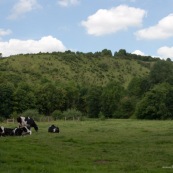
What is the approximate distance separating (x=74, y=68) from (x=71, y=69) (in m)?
1.71

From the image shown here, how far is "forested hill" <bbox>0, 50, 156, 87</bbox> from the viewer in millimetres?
139375

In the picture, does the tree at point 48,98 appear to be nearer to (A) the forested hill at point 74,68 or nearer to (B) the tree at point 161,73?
(B) the tree at point 161,73

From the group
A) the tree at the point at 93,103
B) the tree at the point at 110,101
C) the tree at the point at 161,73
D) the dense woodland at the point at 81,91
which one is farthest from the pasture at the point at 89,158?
the tree at the point at 93,103

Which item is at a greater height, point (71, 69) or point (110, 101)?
point (71, 69)

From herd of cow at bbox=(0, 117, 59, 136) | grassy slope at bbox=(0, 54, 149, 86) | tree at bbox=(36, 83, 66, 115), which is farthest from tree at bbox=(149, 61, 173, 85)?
herd of cow at bbox=(0, 117, 59, 136)

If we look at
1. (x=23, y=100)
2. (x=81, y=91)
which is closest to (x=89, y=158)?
(x=23, y=100)

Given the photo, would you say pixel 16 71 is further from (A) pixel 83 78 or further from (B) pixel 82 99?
(B) pixel 82 99

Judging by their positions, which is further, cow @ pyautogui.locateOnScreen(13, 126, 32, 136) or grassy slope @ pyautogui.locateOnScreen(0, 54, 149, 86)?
grassy slope @ pyautogui.locateOnScreen(0, 54, 149, 86)

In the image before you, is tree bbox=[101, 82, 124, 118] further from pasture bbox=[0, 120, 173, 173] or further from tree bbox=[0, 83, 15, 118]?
pasture bbox=[0, 120, 173, 173]

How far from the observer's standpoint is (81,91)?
366 ft

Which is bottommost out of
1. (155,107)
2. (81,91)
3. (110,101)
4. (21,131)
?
(21,131)

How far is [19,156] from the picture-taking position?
14781 millimetres

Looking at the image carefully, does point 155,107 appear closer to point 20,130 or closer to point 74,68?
point 20,130

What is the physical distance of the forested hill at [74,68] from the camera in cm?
13938
